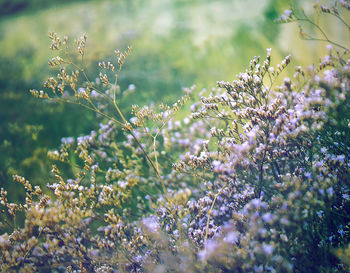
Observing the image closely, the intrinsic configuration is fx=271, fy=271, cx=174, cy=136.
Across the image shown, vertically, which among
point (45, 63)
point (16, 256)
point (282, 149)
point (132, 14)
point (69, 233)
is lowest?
point (16, 256)

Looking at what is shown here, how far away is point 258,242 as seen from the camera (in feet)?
4.91

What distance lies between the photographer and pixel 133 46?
4641mm

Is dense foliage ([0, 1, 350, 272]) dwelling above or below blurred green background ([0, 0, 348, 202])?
below

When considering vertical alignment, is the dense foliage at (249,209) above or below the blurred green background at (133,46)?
below

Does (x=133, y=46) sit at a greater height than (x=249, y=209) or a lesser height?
greater

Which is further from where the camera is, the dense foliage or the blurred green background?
the blurred green background

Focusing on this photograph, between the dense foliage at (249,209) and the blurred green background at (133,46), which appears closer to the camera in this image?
the dense foliage at (249,209)

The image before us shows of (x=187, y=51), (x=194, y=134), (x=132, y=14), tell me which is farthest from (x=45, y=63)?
(x=194, y=134)

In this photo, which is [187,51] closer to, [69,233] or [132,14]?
[132,14]

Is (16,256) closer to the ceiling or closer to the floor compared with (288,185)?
closer to the floor

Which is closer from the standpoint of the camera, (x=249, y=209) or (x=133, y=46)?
(x=249, y=209)

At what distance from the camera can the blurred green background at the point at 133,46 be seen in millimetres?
3633

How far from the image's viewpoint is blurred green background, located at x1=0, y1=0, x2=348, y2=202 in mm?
3633

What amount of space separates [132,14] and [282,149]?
4631 millimetres
